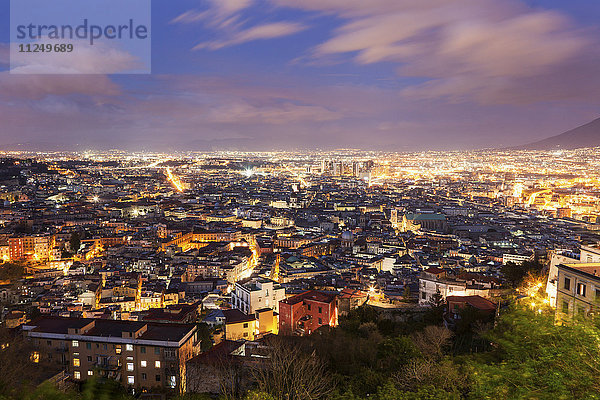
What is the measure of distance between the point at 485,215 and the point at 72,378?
28.3 meters

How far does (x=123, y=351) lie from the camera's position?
8.34 m

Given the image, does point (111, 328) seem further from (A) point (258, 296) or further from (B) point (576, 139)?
(B) point (576, 139)

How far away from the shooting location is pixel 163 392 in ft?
26.1

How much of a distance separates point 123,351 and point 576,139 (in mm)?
89799

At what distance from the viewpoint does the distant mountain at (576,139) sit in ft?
253

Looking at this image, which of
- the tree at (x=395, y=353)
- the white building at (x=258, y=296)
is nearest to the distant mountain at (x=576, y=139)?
the white building at (x=258, y=296)

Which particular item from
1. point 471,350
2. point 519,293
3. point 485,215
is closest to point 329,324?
point 471,350

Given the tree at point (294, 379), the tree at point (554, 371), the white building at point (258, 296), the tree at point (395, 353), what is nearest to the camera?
the tree at point (554, 371)

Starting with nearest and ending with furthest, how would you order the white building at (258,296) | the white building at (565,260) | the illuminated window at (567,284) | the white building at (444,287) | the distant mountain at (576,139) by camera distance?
1. the illuminated window at (567,284)
2. the white building at (565,260)
3. the white building at (444,287)
4. the white building at (258,296)
5. the distant mountain at (576,139)

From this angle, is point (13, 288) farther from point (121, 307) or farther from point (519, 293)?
point (519, 293)

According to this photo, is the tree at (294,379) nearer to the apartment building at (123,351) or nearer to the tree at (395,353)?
the tree at (395,353)

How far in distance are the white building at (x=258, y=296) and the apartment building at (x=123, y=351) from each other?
271cm

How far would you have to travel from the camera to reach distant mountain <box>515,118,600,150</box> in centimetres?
7700

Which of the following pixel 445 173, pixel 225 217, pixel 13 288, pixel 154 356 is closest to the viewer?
pixel 154 356
